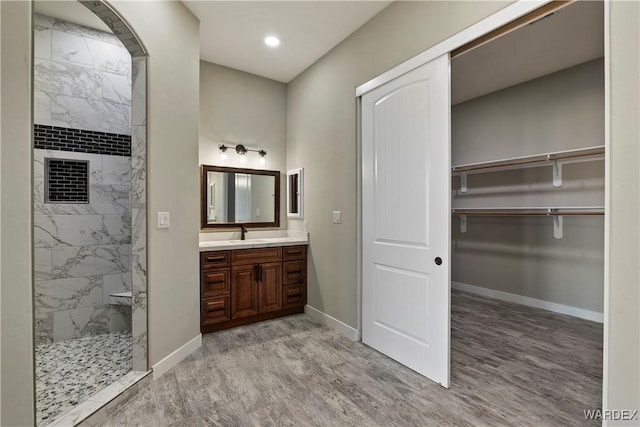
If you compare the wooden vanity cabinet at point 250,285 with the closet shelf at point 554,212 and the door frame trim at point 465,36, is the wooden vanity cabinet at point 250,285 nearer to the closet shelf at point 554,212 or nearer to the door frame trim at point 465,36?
the door frame trim at point 465,36

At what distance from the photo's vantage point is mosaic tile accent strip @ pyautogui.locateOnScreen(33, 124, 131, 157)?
2.69 metres

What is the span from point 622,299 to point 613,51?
3.59 ft

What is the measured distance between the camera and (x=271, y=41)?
3133 millimetres

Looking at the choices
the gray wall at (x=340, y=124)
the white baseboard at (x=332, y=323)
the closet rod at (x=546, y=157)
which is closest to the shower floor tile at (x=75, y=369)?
the white baseboard at (x=332, y=323)

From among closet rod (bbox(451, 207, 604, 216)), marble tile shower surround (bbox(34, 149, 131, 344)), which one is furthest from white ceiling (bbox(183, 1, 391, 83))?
closet rod (bbox(451, 207, 604, 216))

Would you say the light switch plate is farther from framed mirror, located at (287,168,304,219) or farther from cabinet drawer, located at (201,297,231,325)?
framed mirror, located at (287,168,304,219)

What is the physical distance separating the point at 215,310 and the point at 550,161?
3960 mm

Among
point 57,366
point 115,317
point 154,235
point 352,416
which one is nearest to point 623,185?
point 352,416

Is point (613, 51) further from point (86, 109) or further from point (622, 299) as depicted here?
Result: point (86, 109)

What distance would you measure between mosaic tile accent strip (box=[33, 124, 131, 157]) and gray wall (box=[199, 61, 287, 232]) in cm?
79

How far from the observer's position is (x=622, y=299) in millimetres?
1354

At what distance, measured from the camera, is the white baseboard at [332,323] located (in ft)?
9.60

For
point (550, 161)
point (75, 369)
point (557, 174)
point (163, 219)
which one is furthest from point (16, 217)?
point (557, 174)

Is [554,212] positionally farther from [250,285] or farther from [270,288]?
[250,285]
